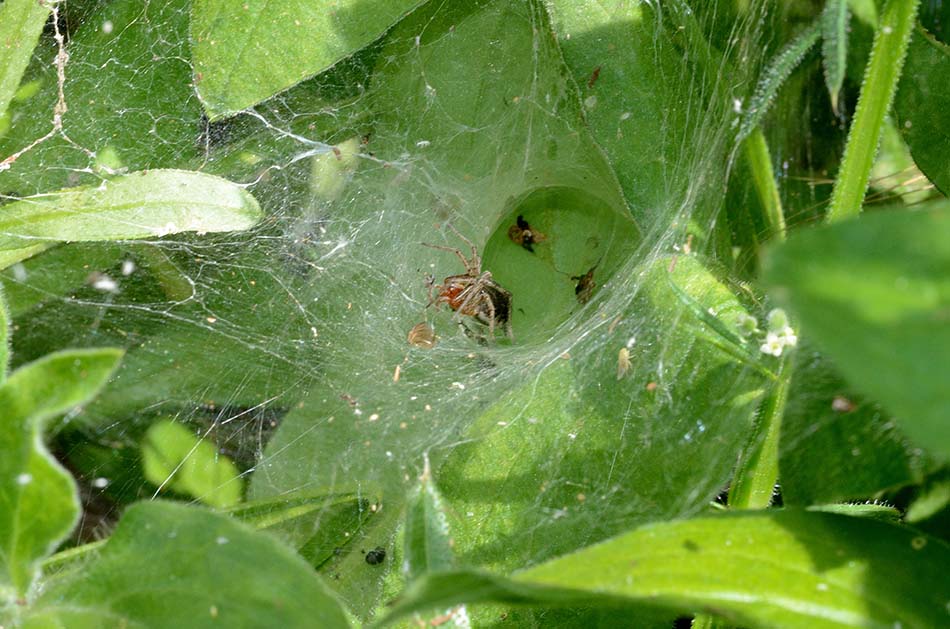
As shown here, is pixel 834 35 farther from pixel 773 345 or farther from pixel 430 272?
pixel 430 272

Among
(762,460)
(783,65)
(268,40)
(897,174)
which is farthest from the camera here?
(897,174)

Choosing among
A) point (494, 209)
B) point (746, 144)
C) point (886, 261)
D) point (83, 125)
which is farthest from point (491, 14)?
point (886, 261)

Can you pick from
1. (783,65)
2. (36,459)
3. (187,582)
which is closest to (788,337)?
(783,65)

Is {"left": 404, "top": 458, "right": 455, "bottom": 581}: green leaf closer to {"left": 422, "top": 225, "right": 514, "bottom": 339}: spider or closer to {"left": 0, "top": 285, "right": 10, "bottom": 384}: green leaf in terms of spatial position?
{"left": 0, "top": 285, "right": 10, "bottom": 384}: green leaf

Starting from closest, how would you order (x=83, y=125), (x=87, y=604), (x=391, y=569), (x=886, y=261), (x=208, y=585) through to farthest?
1. (x=886, y=261)
2. (x=208, y=585)
3. (x=87, y=604)
4. (x=391, y=569)
5. (x=83, y=125)

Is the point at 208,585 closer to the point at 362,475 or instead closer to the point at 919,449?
the point at 362,475
